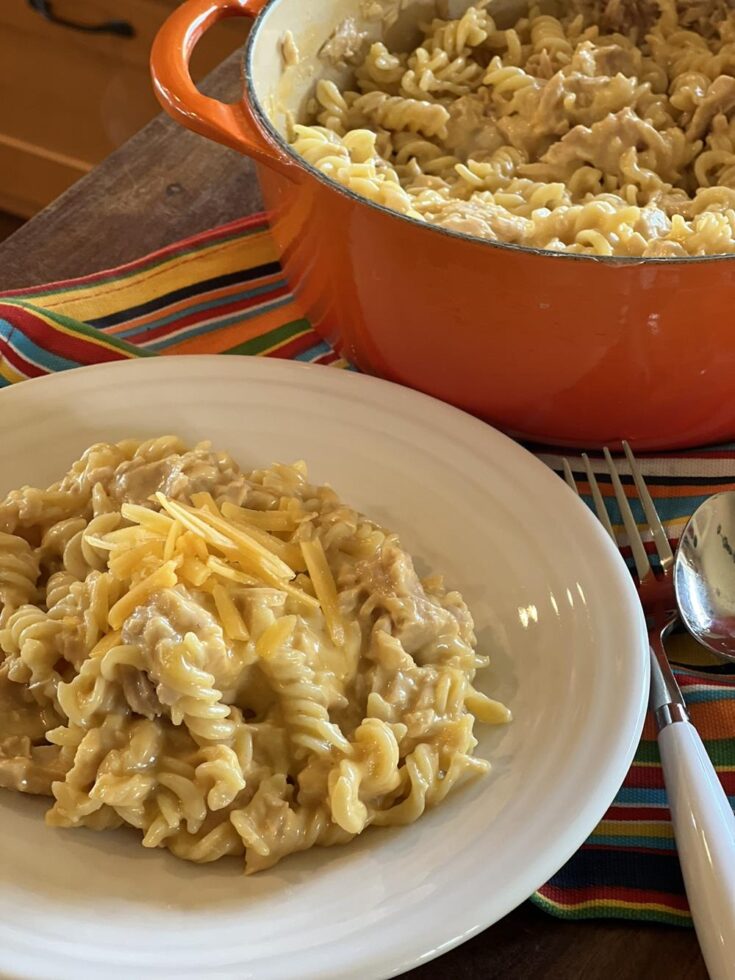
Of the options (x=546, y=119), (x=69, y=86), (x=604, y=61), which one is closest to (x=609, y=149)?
(x=546, y=119)

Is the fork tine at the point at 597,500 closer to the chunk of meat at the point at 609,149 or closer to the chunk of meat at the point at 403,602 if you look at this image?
the chunk of meat at the point at 403,602

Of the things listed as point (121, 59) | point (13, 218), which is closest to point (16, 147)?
point (13, 218)

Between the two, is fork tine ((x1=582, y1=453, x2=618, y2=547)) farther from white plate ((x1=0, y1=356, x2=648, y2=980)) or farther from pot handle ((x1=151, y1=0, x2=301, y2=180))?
pot handle ((x1=151, y1=0, x2=301, y2=180))

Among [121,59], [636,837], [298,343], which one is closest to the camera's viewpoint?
[636,837]

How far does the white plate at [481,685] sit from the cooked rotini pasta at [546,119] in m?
0.35

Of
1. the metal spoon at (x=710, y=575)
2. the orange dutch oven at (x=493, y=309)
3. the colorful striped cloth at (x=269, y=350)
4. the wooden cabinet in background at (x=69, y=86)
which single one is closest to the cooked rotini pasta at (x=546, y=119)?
the orange dutch oven at (x=493, y=309)

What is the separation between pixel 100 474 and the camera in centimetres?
126

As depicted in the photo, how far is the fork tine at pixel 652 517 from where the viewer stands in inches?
54.3

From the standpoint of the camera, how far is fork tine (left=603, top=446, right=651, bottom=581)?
1.38 meters

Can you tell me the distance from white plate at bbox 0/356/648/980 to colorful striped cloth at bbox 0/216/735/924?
0.49ft

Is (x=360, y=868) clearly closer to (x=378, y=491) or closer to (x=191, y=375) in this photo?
(x=378, y=491)

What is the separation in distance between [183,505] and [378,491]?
322mm

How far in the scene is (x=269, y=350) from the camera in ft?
5.78

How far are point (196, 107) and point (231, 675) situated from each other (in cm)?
83
